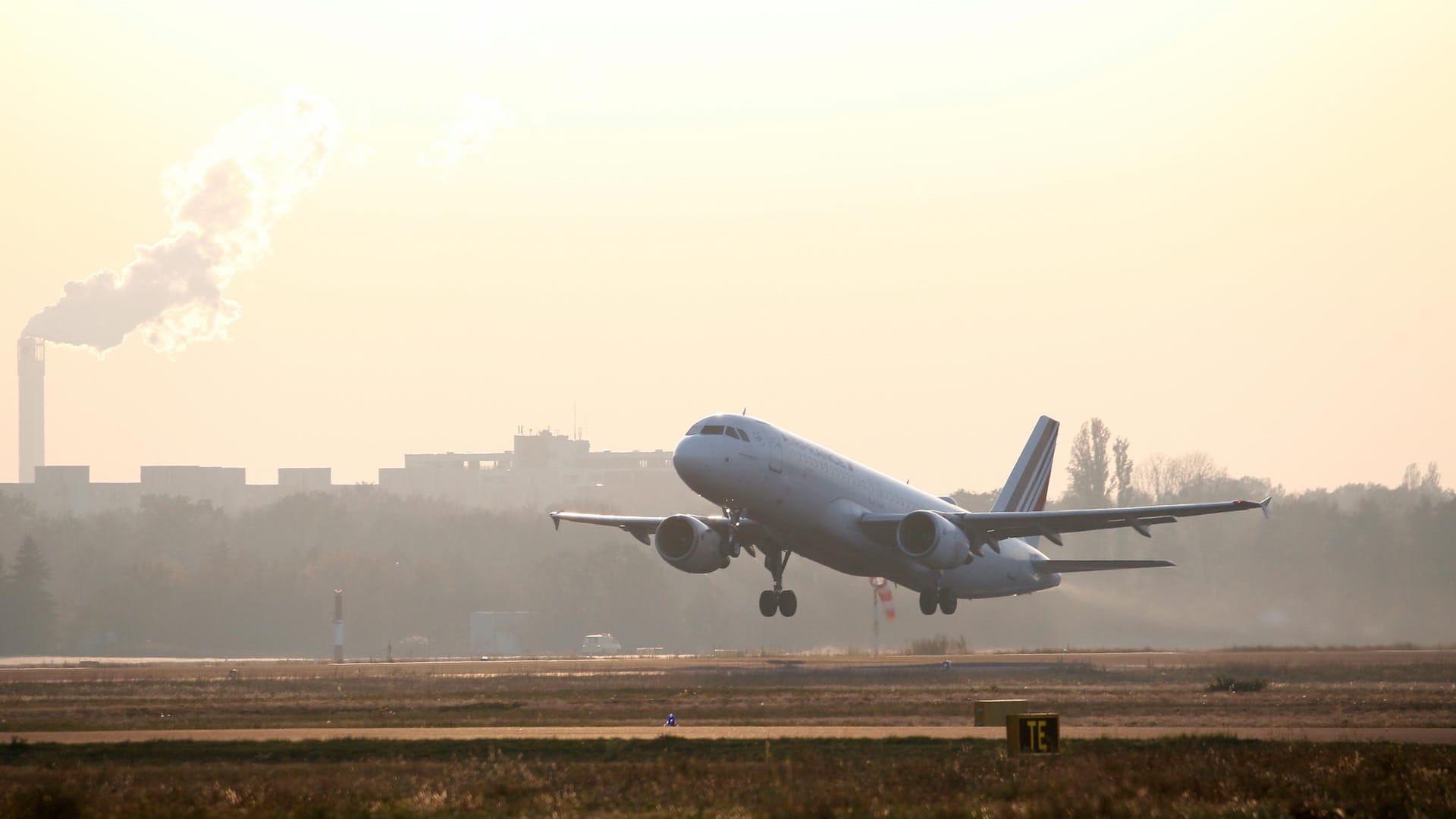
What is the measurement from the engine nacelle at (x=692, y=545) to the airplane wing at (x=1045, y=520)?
5.73 meters

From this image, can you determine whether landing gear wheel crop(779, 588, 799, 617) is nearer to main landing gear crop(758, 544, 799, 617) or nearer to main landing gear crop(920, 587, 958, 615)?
main landing gear crop(758, 544, 799, 617)

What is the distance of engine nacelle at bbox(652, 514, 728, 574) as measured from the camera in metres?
60.8

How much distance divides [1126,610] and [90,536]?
98747mm

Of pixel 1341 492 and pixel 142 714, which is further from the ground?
pixel 1341 492

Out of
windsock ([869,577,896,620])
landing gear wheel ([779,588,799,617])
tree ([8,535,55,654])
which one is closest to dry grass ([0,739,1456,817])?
landing gear wheel ([779,588,799,617])

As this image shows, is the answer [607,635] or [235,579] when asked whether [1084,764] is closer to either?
[607,635]

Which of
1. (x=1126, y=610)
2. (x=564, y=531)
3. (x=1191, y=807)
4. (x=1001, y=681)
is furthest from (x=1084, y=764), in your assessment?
(x=564, y=531)

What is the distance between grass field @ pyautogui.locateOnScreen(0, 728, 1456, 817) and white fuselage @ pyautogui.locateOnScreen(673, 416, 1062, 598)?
23.1 m

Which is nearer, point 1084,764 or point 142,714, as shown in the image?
point 1084,764

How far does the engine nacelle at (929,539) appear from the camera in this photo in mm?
58406

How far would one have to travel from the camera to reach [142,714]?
41062 millimetres

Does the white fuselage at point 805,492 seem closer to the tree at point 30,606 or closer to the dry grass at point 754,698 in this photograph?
the dry grass at point 754,698

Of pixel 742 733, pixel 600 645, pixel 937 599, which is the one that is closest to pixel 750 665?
pixel 937 599

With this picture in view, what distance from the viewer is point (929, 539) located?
2308 inches
